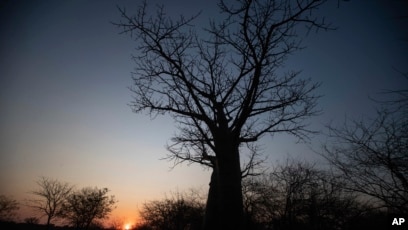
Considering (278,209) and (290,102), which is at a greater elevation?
(290,102)

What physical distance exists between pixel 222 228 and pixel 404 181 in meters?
3.13

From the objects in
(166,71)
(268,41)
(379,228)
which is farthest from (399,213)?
(379,228)

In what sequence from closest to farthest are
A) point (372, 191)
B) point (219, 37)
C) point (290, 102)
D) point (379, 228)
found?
point (372, 191) → point (219, 37) → point (290, 102) → point (379, 228)

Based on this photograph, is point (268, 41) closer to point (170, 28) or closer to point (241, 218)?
point (170, 28)

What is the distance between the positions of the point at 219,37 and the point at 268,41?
3.69 feet

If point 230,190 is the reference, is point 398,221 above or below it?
below

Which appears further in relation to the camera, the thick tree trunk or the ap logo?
the ap logo

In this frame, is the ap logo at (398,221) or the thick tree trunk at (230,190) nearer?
the thick tree trunk at (230,190)

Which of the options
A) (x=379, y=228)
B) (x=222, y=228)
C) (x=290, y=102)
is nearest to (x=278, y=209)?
(x=379, y=228)

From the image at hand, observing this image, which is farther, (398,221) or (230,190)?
(398,221)

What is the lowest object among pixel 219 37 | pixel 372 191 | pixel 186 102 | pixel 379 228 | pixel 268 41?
pixel 379 228

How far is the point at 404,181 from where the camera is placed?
375cm

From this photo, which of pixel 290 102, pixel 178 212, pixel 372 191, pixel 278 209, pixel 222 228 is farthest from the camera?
pixel 178 212

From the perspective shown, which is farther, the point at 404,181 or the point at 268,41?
the point at 268,41
